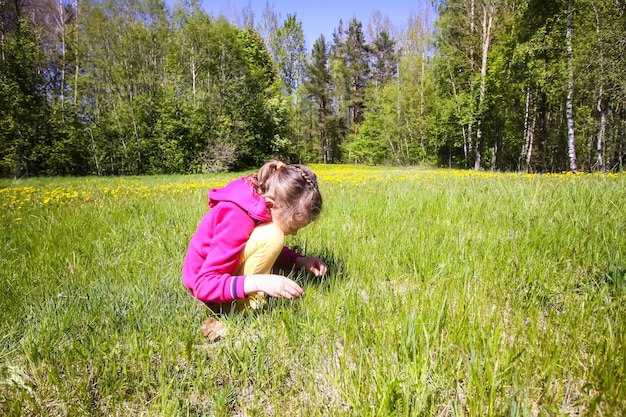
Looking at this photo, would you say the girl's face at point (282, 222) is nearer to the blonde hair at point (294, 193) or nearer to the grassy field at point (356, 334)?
the blonde hair at point (294, 193)

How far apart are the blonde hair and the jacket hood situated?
7cm

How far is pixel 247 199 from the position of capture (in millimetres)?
1682

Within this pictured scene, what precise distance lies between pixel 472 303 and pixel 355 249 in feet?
3.49

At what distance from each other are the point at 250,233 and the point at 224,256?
188 millimetres

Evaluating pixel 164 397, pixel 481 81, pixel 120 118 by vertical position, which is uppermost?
pixel 481 81

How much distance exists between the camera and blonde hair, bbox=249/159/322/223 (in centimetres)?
167

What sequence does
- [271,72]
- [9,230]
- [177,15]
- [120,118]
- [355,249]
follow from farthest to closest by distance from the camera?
1. [271,72]
2. [177,15]
3. [120,118]
4. [9,230]
5. [355,249]

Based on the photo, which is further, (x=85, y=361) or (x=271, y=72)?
(x=271, y=72)

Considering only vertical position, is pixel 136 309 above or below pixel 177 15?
below

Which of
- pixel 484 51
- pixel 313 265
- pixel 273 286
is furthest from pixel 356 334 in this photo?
pixel 484 51

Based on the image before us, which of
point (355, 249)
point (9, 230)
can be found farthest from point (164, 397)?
point (9, 230)

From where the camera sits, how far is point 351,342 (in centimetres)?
133

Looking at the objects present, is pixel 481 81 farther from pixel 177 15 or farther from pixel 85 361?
pixel 85 361

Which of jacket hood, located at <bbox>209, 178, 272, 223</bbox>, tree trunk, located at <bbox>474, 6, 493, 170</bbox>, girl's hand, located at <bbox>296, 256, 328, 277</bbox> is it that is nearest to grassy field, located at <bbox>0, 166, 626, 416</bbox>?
girl's hand, located at <bbox>296, 256, 328, 277</bbox>
